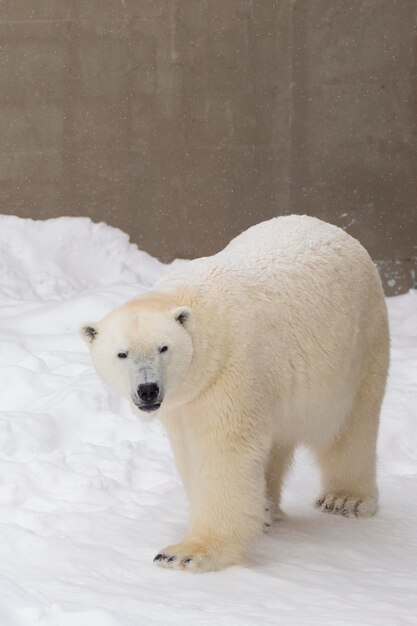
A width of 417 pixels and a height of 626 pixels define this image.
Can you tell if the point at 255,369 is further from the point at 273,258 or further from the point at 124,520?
the point at 124,520

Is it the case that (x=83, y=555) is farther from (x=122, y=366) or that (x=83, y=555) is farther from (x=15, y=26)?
(x=15, y=26)

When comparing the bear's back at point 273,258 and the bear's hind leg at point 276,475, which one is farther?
the bear's hind leg at point 276,475

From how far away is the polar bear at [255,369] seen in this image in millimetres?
3873

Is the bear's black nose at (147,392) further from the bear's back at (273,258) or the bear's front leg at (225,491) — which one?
the bear's back at (273,258)

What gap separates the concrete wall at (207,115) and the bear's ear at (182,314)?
Answer: 4.17 metres

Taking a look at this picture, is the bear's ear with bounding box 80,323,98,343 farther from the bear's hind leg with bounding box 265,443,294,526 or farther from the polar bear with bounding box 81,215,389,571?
the bear's hind leg with bounding box 265,443,294,526

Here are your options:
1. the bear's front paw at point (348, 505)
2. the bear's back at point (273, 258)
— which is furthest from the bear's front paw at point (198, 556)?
the bear's front paw at point (348, 505)

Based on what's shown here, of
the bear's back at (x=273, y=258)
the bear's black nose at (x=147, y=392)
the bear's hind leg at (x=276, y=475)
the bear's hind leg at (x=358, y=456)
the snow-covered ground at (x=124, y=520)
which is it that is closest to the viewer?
the snow-covered ground at (x=124, y=520)

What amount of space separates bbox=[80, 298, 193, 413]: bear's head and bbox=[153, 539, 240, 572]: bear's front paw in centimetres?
51

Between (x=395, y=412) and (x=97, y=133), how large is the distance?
10.3 feet

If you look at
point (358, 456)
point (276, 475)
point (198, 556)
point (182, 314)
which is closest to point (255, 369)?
point (182, 314)

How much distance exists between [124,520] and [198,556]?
0.64 metres

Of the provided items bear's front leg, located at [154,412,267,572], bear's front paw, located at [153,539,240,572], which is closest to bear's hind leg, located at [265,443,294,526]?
bear's front leg, located at [154,412,267,572]

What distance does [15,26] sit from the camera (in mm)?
7828
